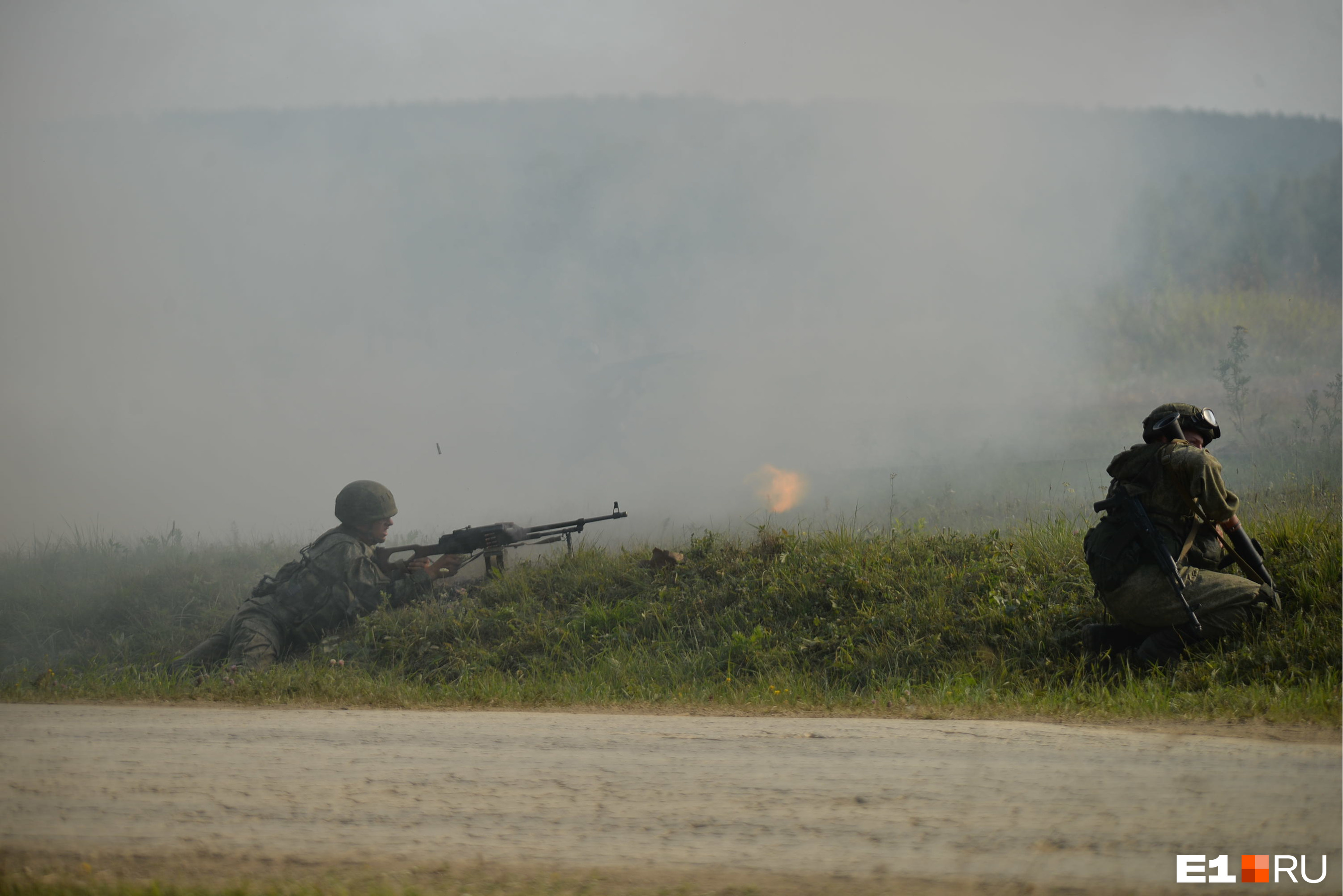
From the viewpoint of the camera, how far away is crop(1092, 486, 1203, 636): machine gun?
5777mm

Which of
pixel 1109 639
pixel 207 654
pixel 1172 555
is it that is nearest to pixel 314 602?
pixel 207 654

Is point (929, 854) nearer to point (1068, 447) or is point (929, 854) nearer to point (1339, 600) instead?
point (1339, 600)

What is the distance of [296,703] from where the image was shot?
21.5 feet

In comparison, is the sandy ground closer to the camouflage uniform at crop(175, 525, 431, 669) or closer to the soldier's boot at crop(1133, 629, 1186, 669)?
the soldier's boot at crop(1133, 629, 1186, 669)

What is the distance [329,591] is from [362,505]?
103cm

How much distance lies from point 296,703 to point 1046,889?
5607 millimetres

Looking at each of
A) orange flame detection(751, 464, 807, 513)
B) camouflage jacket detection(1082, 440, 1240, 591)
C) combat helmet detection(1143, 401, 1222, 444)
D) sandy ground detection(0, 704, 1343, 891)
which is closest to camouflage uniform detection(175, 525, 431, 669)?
sandy ground detection(0, 704, 1343, 891)

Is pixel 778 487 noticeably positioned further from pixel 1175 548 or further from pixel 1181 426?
pixel 1175 548

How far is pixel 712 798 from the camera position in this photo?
3.59 metres

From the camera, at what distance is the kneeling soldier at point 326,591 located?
29.1 ft

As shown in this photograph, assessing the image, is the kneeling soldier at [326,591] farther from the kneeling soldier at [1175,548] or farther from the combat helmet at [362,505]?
the kneeling soldier at [1175,548]

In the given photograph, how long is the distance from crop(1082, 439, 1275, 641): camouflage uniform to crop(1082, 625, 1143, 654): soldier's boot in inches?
5.7

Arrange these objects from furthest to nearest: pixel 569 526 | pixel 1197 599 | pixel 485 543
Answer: pixel 569 526
pixel 485 543
pixel 1197 599

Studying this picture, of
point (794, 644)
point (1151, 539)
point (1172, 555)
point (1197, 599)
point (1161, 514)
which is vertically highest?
point (1161, 514)
